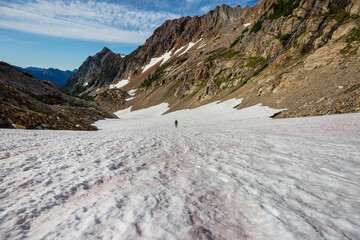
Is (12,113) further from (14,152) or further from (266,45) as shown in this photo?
(266,45)

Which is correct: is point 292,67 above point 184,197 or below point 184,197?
above

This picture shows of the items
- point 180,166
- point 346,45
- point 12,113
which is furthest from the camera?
point 346,45

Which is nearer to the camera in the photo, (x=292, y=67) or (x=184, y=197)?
(x=184, y=197)

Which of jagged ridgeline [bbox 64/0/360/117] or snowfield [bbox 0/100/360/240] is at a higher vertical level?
jagged ridgeline [bbox 64/0/360/117]

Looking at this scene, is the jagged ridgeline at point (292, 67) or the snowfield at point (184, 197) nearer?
the snowfield at point (184, 197)

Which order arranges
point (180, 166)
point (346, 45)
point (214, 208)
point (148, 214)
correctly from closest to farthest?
1. point (148, 214)
2. point (214, 208)
3. point (180, 166)
4. point (346, 45)

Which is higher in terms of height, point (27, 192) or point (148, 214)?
point (27, 192)

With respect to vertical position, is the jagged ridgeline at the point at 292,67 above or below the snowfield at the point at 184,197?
above

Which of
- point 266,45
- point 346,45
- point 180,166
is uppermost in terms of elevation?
point 266,45

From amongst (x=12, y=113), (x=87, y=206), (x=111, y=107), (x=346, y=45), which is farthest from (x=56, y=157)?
(x=111, y=107)

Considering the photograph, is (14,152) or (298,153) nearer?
(298,153)

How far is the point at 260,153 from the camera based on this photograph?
5.28 metres

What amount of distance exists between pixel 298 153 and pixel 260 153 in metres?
1.05

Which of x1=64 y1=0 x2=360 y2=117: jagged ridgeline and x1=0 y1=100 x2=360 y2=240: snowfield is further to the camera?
x1=64 y1=0 x2=360 y2=117: jagged ridgeline
